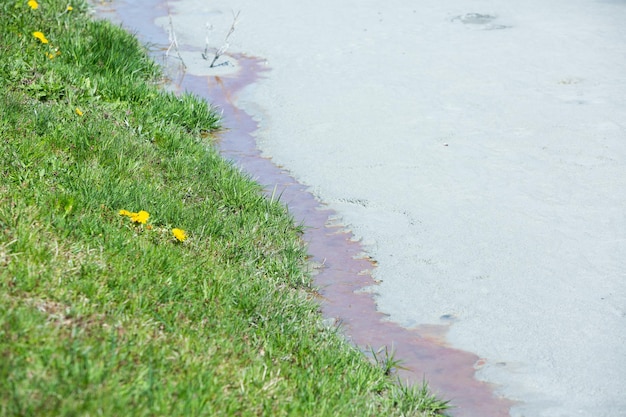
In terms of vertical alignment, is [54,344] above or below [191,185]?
above

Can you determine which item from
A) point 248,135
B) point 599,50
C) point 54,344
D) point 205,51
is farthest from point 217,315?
point 599,50

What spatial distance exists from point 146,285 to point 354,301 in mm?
1061

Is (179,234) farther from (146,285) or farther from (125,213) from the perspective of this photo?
(146,285)

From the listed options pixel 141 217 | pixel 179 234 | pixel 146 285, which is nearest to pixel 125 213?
pixel 141 217

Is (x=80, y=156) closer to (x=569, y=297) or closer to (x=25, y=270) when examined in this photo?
(x=25, y=270)

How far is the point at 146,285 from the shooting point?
137 inches

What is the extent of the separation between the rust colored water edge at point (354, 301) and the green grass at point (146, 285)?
119 mm

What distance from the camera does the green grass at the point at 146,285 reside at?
279 cm

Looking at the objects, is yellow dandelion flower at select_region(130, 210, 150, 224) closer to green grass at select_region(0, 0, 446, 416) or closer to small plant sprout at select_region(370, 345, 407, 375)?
green grass at select_region(0, 0, 446, 416)

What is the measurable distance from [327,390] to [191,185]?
2.00 metres

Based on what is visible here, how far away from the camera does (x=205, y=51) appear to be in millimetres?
7902

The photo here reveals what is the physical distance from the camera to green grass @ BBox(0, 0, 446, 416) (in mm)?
2785

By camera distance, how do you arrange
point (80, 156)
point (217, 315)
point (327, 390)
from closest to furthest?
point (327, 390), point (217, 315), point (80, 156)

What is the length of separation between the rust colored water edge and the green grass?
12cm
